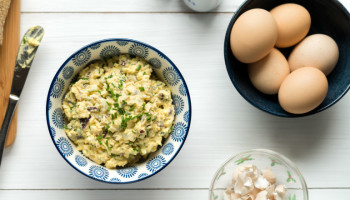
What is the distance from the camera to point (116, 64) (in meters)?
1.20

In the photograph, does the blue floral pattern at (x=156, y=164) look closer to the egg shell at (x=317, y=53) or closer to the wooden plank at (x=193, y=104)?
the wooden plank at (x=193, y=104)

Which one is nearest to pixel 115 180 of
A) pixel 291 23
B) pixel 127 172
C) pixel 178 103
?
pixel 127 172

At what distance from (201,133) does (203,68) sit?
0.20 metres

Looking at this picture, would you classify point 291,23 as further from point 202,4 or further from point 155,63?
point 155,63

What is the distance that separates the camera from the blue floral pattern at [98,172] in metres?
1.14

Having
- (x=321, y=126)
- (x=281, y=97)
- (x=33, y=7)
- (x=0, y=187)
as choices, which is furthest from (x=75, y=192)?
(x=321, y=126)

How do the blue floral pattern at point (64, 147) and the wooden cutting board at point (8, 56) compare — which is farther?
the wooden cutting board at point (8, 56)

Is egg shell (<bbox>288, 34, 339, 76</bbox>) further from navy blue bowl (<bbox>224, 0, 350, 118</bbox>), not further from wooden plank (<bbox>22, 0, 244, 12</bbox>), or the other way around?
wooden plank (<bbox>22, 0, 244, 12</bbox>)

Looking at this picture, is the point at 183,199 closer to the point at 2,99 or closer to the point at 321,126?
the point at 321,126

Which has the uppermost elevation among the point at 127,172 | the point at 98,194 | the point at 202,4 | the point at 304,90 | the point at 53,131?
the point at 202,4

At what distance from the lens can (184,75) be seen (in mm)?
1326

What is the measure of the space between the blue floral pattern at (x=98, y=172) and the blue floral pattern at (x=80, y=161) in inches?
0.9

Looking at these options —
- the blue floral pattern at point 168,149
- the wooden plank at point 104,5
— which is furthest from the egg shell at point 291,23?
the blue floral pattern at point 168,149

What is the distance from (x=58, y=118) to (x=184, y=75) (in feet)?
1.32
